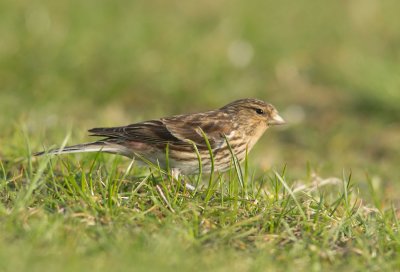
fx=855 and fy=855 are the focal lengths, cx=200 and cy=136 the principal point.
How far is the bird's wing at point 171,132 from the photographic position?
6.66m

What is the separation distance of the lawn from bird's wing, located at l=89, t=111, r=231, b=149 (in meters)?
0.27

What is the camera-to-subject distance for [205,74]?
39.6 feet

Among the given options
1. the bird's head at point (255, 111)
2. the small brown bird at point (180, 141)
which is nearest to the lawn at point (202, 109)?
the small brown bird at point (180, 141)

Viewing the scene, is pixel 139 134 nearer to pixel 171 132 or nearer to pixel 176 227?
pixel 171 132

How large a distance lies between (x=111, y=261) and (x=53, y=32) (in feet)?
26.5

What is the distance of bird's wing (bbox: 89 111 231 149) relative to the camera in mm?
6656

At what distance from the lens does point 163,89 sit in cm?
1170

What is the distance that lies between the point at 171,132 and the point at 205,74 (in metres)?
5.43

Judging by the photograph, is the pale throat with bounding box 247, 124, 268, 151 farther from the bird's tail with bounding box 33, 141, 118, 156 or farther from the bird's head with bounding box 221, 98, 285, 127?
the bird's tail with bounding box 33, 141, 118, 156

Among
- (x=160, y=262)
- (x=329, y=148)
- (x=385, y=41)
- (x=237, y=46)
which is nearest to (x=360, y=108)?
(x=329, y=148)

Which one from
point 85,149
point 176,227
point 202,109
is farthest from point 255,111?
point 202,109

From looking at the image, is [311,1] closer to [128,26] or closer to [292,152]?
[128,26]

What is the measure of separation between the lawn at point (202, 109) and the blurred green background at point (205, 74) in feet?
0.09

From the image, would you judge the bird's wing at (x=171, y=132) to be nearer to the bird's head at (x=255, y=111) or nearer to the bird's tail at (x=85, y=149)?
the bird's tail at (x=85, y=149)
